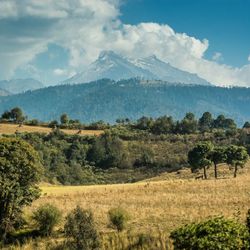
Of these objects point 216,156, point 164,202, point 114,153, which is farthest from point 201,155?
point 114,153

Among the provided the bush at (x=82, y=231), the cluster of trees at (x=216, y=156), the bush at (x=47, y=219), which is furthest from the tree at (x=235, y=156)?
the bush at (x=82, y=231)

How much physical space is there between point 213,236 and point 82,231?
14.3 m

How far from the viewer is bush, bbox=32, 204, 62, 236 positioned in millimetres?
39562

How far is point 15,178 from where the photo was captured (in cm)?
4050

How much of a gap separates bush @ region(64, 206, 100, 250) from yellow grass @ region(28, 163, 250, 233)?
4.98 metres

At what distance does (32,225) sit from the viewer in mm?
41812

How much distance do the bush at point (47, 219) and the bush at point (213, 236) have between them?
751 inches

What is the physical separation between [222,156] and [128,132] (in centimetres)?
9452

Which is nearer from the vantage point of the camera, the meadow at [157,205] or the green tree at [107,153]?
the meadow at [157,205]

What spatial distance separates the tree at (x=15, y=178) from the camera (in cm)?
3962

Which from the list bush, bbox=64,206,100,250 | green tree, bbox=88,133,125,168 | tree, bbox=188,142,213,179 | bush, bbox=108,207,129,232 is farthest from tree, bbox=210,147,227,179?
bush, bbox=64,206,100,250

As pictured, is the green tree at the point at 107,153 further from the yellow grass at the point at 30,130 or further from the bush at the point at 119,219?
the bush at the point at 119,219

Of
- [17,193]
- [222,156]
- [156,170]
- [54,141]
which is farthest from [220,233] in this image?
[54,141]

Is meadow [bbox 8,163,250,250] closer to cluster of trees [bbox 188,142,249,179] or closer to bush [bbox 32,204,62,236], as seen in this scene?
bush [bbox 32,204,62,236]
